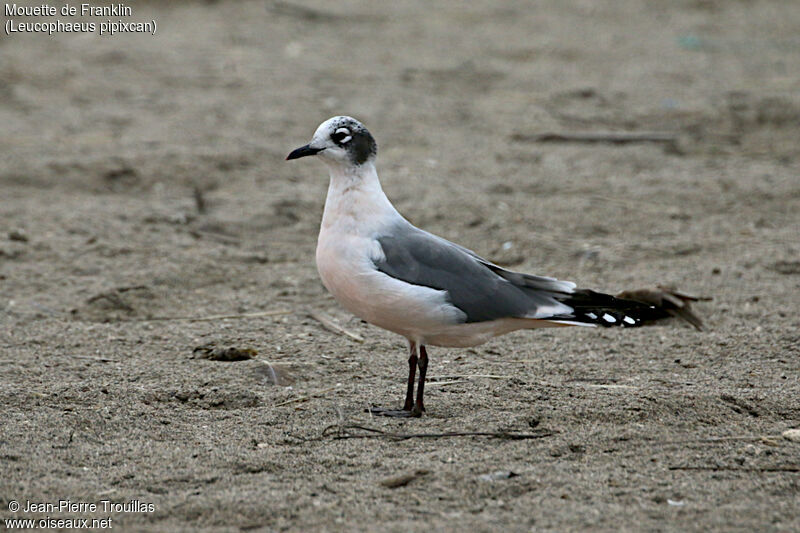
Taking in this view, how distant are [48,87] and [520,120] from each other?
4.43m

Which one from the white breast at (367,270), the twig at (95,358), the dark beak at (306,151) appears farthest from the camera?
the twig at (95,358)

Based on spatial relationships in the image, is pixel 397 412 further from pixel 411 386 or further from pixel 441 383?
pixel 441 383

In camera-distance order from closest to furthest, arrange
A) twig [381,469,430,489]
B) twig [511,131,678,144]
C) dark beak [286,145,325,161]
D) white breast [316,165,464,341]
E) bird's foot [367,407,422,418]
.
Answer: twig [381,469,430,489] → white breast [316,165,464,341] → bird's foot [367,407,422,418] → dark beak [286,145,325,161] → twig [511,131,678,144]

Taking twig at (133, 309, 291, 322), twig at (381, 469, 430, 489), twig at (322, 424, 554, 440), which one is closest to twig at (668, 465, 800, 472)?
twig at (322, 424, 554, 440)

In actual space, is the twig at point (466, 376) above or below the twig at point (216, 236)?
below

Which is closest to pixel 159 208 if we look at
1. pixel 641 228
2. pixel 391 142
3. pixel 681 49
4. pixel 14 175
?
pixel 14 175

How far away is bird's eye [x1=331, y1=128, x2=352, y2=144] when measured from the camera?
14.7 feet

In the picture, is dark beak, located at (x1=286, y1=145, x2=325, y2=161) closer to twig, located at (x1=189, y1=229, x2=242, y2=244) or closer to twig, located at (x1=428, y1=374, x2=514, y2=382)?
twig, located at (x1=428, y1=374, x2=514, y2=382)

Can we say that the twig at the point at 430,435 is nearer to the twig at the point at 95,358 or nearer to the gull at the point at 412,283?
the gull at the point at 412,283

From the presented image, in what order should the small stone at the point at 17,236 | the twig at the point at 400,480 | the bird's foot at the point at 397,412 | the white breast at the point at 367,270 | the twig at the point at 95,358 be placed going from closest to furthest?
the twig at the point at 400,480, the white breast at the point at 367,270, the bird's foot at the point at 397,412, the twig at the point at 95,358, the small stone at the point at 17,236

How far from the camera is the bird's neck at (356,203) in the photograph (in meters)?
4.43

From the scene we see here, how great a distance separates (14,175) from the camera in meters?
7.76

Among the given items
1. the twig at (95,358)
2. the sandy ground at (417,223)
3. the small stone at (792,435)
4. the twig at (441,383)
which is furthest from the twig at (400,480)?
the twig at (95,358)

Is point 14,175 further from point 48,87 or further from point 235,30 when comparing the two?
point 235,30
